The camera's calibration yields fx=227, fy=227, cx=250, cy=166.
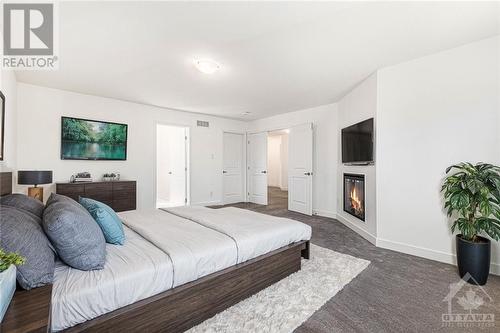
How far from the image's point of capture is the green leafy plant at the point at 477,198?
2154mm

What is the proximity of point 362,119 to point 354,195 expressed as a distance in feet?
4.44

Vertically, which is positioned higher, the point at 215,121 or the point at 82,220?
the point at 215,121

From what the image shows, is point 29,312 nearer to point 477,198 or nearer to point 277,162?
point 477,198

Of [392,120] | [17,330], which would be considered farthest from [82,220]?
[392,120]

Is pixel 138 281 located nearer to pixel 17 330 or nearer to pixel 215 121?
pixel 17 330

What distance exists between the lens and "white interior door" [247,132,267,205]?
21.7ft

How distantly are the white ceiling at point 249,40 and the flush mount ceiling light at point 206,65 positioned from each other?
10 centimetres

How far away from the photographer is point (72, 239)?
1296mm

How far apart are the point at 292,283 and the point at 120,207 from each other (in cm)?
357

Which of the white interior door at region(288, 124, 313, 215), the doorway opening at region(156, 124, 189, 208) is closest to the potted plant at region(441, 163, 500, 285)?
the white interior door at region(288, 124, 313, 215)

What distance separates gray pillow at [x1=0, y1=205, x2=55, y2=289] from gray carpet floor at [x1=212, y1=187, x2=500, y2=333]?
1.58m

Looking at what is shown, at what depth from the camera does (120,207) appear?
14.1 ft

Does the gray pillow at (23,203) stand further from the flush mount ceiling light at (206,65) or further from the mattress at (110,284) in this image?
the flush mount ceiling light at (206,65)

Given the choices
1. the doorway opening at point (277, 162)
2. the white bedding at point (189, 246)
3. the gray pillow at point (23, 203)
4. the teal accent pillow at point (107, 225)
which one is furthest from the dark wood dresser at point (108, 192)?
the doorway opening at point (277, 162)
